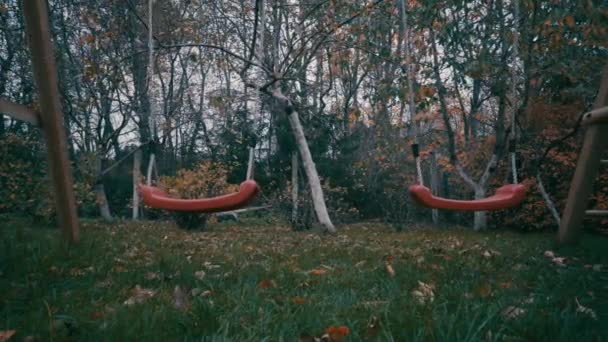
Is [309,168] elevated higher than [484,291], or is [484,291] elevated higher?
[309,168]

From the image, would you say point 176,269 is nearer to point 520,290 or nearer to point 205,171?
point 520,290

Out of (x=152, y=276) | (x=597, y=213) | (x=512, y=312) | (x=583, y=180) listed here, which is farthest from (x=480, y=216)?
(x=512, y=312)

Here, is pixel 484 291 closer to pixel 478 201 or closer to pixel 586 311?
pixel 586 311

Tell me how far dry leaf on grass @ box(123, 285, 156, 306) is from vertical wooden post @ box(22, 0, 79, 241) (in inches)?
54.9

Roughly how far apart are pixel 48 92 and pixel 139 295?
179cm

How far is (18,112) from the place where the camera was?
2.81m

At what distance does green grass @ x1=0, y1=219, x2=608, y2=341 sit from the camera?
58.2 inches

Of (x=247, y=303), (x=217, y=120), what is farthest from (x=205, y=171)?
(x=247, y=303)

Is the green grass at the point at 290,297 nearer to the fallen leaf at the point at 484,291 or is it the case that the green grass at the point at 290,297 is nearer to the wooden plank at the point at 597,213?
the fallen leaf at the point at 484,291

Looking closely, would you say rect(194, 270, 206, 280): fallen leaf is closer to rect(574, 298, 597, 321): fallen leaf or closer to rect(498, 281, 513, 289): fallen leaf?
rect(498, 281, 513, 289): fallen leaf

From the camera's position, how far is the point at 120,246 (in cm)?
404

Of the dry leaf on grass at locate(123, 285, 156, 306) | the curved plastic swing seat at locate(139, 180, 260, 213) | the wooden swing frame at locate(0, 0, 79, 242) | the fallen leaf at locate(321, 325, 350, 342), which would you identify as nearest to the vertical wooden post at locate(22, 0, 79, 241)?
the wooden swing frame at locate(0, 0, 79, 242)

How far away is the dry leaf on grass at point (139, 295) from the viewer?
1.90 m

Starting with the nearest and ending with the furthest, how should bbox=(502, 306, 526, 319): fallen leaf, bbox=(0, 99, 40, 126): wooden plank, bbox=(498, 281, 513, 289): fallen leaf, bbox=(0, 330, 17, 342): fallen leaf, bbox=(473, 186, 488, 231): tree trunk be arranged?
bbox=(0, 330, 17, 342): fallen leaf → bbox=(502, 306, 526, 319): fallen leaf → bbox=(498, 281, 513, 289): fallen leaf → bbox=(0, 99, 40, 126): wooden plank → bbox=(473, 186, 488, 231): tree trunk
